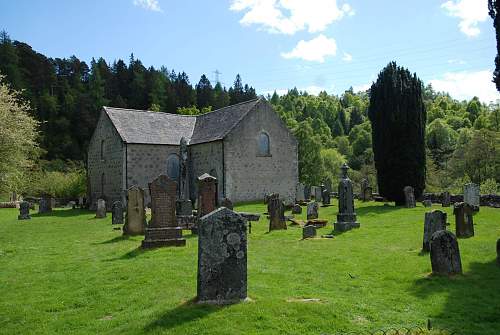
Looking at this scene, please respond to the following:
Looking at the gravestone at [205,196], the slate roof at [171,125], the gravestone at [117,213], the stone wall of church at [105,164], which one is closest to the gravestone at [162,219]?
the gravestone at [205,196]

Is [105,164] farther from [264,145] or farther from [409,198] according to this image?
[409,198]

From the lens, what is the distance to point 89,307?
7676mm

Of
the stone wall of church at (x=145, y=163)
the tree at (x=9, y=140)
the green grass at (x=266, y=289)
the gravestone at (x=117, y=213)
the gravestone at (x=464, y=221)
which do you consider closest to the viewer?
the green grass at (x=266, y=289)

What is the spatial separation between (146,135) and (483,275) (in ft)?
89.3

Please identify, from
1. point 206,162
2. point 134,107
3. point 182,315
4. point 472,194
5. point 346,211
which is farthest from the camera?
point 134,107

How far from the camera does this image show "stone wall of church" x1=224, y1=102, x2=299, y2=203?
3084 cm

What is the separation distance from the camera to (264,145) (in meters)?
32.8

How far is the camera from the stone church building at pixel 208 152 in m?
31.1

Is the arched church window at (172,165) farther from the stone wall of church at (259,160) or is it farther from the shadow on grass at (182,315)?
the shadow on grass at (182,315)

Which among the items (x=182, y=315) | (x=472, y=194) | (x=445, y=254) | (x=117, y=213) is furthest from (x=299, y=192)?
(x=182, y=315)

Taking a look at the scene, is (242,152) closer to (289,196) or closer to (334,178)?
(289,196)

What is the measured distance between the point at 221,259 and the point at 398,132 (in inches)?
896

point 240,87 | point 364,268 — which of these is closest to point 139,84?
point 240,87

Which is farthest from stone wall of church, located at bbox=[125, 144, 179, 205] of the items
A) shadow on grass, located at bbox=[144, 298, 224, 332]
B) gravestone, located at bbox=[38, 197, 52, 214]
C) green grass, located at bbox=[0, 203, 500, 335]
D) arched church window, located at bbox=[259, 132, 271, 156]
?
shadow on grass, located at bbox=[144, 298, 224, 332]
